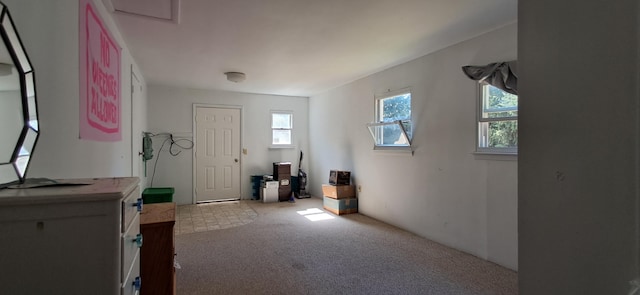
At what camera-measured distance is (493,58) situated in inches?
110

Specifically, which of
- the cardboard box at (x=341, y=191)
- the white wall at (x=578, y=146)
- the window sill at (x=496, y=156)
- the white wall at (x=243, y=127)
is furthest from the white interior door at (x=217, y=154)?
the white wall at (x=578, y=146)

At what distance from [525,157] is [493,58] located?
2.45 metres

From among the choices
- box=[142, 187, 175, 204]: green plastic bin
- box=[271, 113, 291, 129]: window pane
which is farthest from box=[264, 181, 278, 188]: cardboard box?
box=[142, 187, 175, 204]: green plastic bin

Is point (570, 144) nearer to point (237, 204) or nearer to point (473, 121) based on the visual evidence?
point (473, 121)

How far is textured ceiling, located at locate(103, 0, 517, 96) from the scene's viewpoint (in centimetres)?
236

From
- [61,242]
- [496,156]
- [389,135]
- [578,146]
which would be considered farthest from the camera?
[389,135]

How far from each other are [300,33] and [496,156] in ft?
7.32

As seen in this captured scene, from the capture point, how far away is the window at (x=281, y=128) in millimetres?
6379

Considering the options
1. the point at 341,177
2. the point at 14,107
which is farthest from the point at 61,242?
the point at 341,177

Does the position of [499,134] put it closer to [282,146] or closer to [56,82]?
[56,82]

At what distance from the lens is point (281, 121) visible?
647 centimetres

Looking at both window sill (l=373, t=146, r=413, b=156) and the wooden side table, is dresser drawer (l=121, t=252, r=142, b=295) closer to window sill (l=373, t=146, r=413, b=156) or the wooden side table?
the wooden side table

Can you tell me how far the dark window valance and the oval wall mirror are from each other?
306 cm

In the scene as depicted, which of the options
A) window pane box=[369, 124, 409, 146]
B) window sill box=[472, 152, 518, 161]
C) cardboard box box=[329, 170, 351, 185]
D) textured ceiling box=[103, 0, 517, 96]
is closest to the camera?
textured ceiling box=[103, 0, 517, 96]
